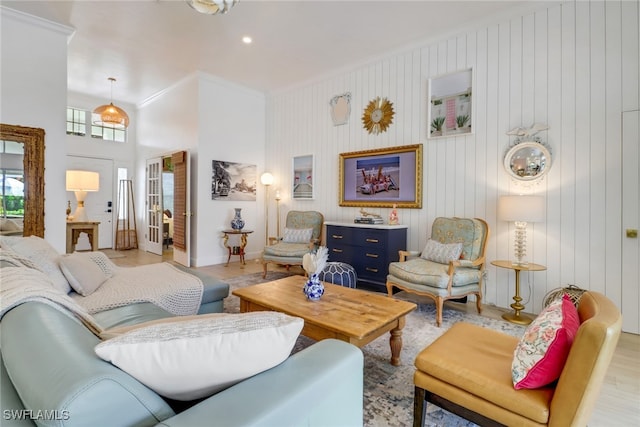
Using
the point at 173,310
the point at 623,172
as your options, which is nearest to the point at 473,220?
the point at 623,172

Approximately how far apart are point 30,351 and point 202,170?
5032 mm

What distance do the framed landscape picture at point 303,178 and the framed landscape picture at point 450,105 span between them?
223cm

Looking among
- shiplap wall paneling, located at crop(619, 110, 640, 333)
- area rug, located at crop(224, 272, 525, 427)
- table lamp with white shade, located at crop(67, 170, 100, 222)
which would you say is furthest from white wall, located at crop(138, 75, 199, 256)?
shiplap wall paneling, located at crop(619, 110, 640, 333)

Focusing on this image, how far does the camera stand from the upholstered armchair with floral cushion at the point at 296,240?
14.9 ft

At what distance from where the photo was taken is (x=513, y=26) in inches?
136

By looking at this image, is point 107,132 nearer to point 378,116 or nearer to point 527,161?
point 378,116

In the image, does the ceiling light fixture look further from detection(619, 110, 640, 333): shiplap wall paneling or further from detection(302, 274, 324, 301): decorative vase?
detection(619, 110, 640, 333): shiplap wall paneling

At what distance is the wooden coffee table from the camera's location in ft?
6.12

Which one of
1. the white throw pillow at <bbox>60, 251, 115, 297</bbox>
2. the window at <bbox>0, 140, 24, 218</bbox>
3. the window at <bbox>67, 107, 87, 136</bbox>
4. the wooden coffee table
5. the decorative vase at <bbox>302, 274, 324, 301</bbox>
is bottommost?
the wooden coffee table

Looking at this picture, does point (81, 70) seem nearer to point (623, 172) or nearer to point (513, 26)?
point (513, 26)

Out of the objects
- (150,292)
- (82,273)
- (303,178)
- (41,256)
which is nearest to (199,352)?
(150,292)

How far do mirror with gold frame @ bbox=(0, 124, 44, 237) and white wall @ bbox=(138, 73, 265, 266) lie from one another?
2.08 m

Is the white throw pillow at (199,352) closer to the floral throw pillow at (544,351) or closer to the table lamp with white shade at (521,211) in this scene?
the floral throw pillow at (544,351)

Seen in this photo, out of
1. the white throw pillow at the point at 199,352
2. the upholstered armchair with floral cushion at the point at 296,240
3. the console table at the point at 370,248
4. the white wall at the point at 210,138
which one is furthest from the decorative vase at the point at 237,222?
the white throw pillow at the point at 199,352
